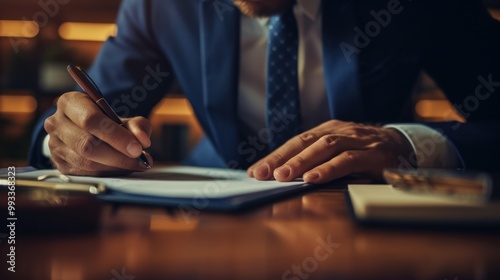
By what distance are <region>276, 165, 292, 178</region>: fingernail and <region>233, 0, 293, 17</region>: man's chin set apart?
1.52ft

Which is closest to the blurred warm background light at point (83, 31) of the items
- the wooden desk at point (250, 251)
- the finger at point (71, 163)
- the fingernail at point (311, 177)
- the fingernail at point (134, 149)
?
the finger at point (71, 163)

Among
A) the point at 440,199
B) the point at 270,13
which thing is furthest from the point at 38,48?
the point at 440,199

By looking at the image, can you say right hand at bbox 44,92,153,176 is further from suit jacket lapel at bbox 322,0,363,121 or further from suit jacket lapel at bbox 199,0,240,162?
suit jacket lapel at bbox 322,0,363,121

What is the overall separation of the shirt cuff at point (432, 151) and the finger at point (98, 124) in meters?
0.41

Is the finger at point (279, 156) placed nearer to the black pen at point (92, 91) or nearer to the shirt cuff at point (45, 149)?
the black pen at point (92, 91)

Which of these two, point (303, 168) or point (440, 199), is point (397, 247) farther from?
point (303, 168)

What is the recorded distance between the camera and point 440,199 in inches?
16.0

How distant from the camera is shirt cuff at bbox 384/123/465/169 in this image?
29.8 inches

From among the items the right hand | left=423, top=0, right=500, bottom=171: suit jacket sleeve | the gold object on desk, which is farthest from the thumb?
left=423, top=0, right=500, bottom=171: suit jacket sleeve

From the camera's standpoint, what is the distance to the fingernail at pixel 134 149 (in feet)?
2.12

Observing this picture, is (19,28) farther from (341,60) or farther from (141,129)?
(141,129)

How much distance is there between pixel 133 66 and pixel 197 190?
30.4 inches

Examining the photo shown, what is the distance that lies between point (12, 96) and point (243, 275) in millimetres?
2984

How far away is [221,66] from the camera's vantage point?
102 cm
